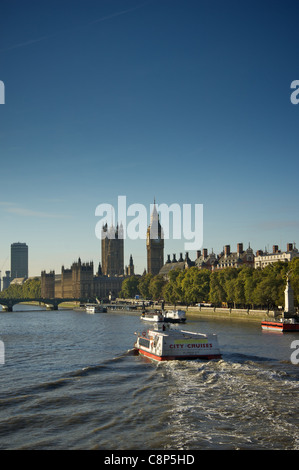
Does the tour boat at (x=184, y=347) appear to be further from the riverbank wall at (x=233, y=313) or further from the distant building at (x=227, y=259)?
the distant building at (x=227, y=259)

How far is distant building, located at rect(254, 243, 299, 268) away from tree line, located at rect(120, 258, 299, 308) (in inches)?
829

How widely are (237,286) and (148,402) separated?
7390 centimetres

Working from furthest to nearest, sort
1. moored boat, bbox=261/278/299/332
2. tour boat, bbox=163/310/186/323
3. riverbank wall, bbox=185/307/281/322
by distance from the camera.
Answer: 1. tour boat, bbox=163/310/186/323
2. riverbank wall, bbox=185/307/281/322
3. moored boat, bbox=261/278/299/332

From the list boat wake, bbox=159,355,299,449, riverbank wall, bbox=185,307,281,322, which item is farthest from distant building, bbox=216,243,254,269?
boat wake, bbox=159,355,299,449

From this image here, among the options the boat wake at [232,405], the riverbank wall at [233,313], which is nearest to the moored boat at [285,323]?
the riverbank wall at [233,313]

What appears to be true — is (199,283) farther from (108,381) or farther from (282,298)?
(108,381)

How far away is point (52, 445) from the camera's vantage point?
22.0 m

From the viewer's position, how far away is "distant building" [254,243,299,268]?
137 m

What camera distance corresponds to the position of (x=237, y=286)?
101m

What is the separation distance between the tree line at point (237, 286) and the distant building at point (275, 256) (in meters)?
21.1

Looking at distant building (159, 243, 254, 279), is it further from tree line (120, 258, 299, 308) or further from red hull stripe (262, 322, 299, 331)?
red hull stripe (262, 322, 299, 331)
